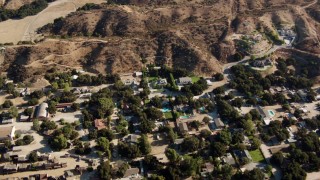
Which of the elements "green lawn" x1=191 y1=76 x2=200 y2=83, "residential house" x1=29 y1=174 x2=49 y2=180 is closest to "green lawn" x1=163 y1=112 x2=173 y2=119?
"green lawn" x1=191 y1=76 x2=200 y2=83

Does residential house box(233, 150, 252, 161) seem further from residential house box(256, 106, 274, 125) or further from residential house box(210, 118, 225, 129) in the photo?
residential house box(256, 106, 274, 125)

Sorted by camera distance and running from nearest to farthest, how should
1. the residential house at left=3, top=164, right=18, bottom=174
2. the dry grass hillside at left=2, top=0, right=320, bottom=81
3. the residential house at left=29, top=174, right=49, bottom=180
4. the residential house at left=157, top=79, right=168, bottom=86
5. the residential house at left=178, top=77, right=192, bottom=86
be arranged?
the residential house at left=29, top=174, right=49, bottom=180
the residential house at left=3, top=164, right=18, bottom=174
the residential house at left=157, top=79, right=168, bottom=86
the residential house at left=178, top=77, right=192, bottom=86
the dry grass hillside at left=2, top=0, right=320, bottom=81

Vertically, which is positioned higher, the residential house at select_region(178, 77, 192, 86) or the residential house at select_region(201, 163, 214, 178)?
the residential house at select_region(178, 77, 192, 86)

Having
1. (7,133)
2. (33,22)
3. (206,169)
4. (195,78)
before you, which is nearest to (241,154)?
(206,169)

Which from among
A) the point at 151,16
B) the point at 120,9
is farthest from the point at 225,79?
the point at 120,9

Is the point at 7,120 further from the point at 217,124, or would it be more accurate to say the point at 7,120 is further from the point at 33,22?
the point at 33,22
